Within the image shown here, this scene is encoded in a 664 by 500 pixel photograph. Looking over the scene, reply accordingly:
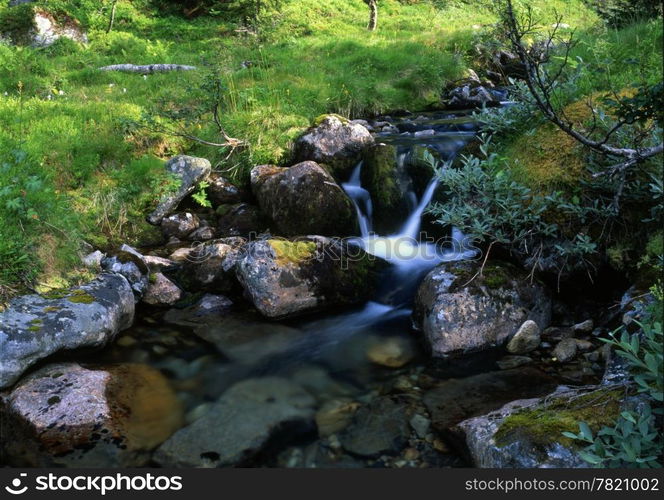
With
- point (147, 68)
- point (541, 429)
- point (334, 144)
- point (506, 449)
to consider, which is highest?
point (147, 68)

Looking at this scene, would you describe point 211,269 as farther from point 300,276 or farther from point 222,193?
point 222,193

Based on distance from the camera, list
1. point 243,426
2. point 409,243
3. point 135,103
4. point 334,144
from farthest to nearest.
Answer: point 135,103 → point 334,144 → point 409,243 → point 243,426

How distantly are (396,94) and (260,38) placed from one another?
7884mm

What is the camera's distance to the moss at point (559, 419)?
3.22 meters

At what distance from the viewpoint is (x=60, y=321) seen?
512 cm

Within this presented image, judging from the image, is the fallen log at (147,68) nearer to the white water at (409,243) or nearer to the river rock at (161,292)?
the white water at (409,243)

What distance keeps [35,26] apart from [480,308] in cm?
2075

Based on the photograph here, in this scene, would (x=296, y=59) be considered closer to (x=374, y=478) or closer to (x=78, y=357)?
(x=78, y=357)

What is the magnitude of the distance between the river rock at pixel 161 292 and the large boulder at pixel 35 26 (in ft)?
52.2

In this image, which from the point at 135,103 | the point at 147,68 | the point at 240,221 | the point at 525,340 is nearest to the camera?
the point at 525,340

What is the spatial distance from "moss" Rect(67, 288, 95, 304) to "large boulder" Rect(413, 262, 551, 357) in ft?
12.6

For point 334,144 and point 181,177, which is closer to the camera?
point 181,177

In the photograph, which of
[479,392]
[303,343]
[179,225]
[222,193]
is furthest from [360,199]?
[479,392]

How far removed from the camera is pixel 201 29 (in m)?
21.7
